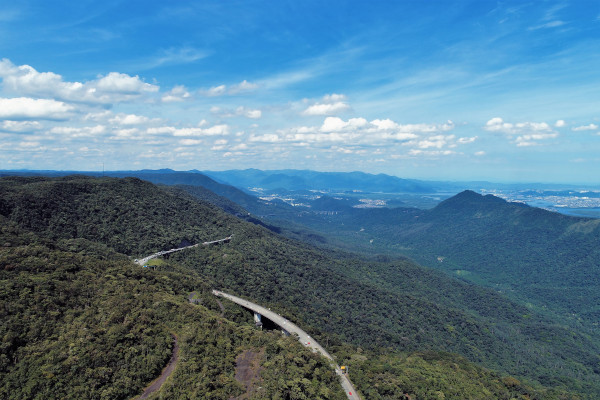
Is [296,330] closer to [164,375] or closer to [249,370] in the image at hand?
[249,370]

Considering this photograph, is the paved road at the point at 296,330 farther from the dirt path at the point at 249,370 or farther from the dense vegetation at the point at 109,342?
the dirt path at the point at 249,370

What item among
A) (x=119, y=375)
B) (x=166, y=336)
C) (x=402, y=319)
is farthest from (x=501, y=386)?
(x=119, y=375)

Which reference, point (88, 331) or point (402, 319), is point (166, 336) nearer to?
point (88, 331)

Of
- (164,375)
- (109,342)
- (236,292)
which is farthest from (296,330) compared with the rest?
(109,342)

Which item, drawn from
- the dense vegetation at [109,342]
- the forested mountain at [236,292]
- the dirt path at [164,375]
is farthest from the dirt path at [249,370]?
the dirt path at [164,375]

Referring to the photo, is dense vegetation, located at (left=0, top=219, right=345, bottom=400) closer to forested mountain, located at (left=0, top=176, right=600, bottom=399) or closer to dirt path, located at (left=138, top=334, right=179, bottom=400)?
forested mountain, located at (left=0, top=176, right=600, bottom=399)

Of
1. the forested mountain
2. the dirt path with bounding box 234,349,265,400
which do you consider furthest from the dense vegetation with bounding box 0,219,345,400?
the dirt path with bounding box 234,349,265,400
